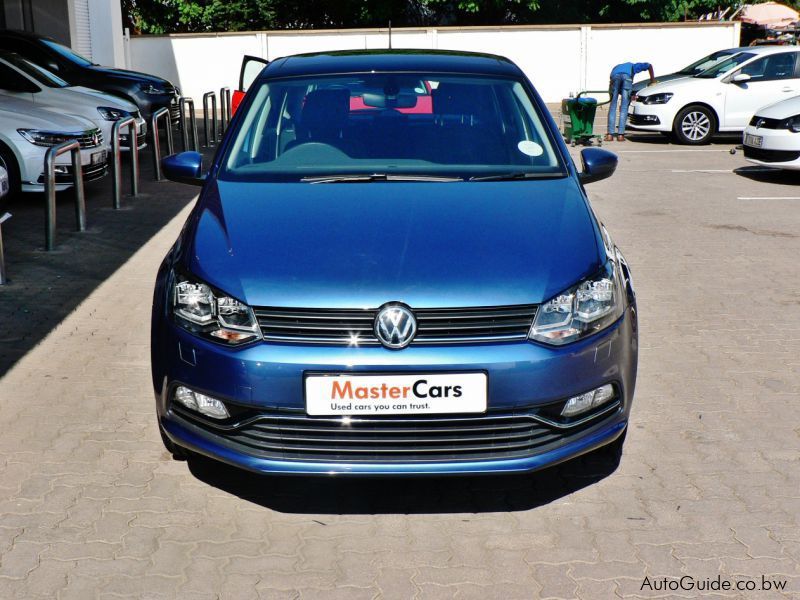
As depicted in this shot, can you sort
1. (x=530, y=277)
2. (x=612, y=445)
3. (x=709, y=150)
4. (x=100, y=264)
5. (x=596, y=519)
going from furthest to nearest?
(x=709, y=150), (x=100, y=264), (x=612, y=445), (x=596, y=519), (x=530, y=277)

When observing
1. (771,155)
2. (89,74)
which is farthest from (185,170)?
(89,74)

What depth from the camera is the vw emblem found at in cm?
354

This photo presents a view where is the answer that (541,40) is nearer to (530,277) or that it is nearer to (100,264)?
(100,264)

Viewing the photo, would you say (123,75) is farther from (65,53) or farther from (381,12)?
(381,12)

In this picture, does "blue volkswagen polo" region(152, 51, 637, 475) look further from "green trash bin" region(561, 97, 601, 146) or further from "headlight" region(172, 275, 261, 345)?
"green trash bin" region(561, 97, 601, 146)

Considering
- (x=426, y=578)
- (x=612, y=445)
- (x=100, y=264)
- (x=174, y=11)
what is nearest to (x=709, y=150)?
(x=100, y=264)

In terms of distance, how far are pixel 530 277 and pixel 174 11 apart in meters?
38.3

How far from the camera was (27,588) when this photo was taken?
11.3 feet

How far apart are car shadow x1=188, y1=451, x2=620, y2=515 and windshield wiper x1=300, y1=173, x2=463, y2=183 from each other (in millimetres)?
1282

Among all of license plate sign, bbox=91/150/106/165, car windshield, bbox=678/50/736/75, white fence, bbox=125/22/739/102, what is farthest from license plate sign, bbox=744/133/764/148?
white fence, bbox=125/22/739/102

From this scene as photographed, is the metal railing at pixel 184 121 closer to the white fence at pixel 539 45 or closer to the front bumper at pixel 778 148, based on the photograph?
the front bumper at pixel 778 148

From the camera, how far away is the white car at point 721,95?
17.9 m

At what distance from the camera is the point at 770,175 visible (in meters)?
14.4

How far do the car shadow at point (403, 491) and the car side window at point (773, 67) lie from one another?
602 inches
